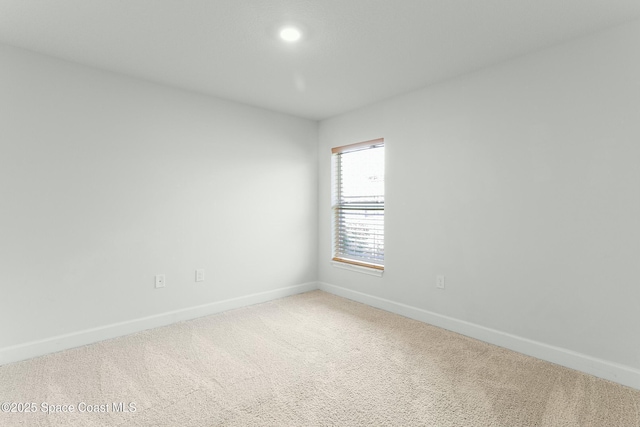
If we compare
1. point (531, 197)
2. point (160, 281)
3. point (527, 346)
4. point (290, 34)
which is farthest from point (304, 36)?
point (527, 346)

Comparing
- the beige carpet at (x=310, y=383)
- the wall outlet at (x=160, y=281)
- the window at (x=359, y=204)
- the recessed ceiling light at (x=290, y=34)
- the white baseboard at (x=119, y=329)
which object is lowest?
the beige carpet at (x=310, y=383)

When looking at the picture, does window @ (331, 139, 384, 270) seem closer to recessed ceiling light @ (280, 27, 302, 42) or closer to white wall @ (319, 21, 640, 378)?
white wall @ (319, 21, 640, 378)

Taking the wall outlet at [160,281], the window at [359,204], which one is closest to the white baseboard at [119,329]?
Answer: the wall outlet at [160,281]

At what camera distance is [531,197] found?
2.40 m

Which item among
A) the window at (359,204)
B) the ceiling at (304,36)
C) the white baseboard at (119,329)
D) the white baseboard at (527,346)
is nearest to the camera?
the ceiling at (304,36)

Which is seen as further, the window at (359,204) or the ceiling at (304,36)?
the window at (359,204)

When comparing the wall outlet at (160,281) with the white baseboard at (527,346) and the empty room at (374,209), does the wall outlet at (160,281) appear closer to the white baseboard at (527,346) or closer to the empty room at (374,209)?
the empty room at (374,209)

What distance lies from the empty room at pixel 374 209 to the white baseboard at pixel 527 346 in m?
0.01

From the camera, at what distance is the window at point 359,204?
12.0 feet

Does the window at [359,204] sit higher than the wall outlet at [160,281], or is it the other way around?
the window at [359,204]

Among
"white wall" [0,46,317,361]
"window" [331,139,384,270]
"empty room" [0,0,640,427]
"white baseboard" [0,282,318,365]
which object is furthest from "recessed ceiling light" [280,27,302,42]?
"white baseboard" [0,282,318,365]

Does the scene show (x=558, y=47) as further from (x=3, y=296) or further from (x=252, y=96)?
(x=3, y=296)

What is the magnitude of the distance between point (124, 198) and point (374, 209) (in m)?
2.52

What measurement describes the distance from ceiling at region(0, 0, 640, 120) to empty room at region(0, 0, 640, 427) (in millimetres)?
19
